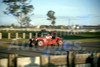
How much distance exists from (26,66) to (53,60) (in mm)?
1076

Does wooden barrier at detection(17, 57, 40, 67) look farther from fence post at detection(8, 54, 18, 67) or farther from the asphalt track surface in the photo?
the asphalt track surface

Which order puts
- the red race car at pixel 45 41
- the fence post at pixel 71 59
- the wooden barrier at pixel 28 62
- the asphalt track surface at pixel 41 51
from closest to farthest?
the wooden barrier at pixel 28 62 → the fence post at pixel 71 59 → the asphalt track surface at pixel 41 51 → the red race car at pixel 45 41

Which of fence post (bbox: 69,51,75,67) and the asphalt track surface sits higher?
fence post (bbox: 69,51,75,67)

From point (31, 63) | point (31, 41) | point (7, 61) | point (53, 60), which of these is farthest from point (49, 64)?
point (31, 41)

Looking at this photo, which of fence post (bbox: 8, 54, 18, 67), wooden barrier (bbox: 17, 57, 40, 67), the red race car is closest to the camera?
fence post (bbox: 8, 54, 18, 67)

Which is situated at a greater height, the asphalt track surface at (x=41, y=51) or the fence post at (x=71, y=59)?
the fence post at (x=71, y=59)

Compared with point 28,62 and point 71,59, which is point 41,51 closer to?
point 71,59

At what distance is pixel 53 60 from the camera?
230 inches

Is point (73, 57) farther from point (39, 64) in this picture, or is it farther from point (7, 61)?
point (7, 61)

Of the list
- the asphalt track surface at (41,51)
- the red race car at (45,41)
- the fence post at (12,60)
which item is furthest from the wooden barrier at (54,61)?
the red race car at (45,41)

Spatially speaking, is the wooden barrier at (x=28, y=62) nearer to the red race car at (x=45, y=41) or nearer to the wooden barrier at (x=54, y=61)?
the wooden barrier at (x=54, y=61)

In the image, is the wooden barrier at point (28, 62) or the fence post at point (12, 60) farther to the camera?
the wooden barrier at point (28, 62)

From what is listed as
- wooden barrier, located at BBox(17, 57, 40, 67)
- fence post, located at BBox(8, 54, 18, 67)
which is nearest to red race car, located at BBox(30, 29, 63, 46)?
wooden barrier, located at BBox(17, 57, 40, 67)

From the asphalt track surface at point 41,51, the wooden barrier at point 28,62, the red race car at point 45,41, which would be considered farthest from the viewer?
the red race car at point 45,41
